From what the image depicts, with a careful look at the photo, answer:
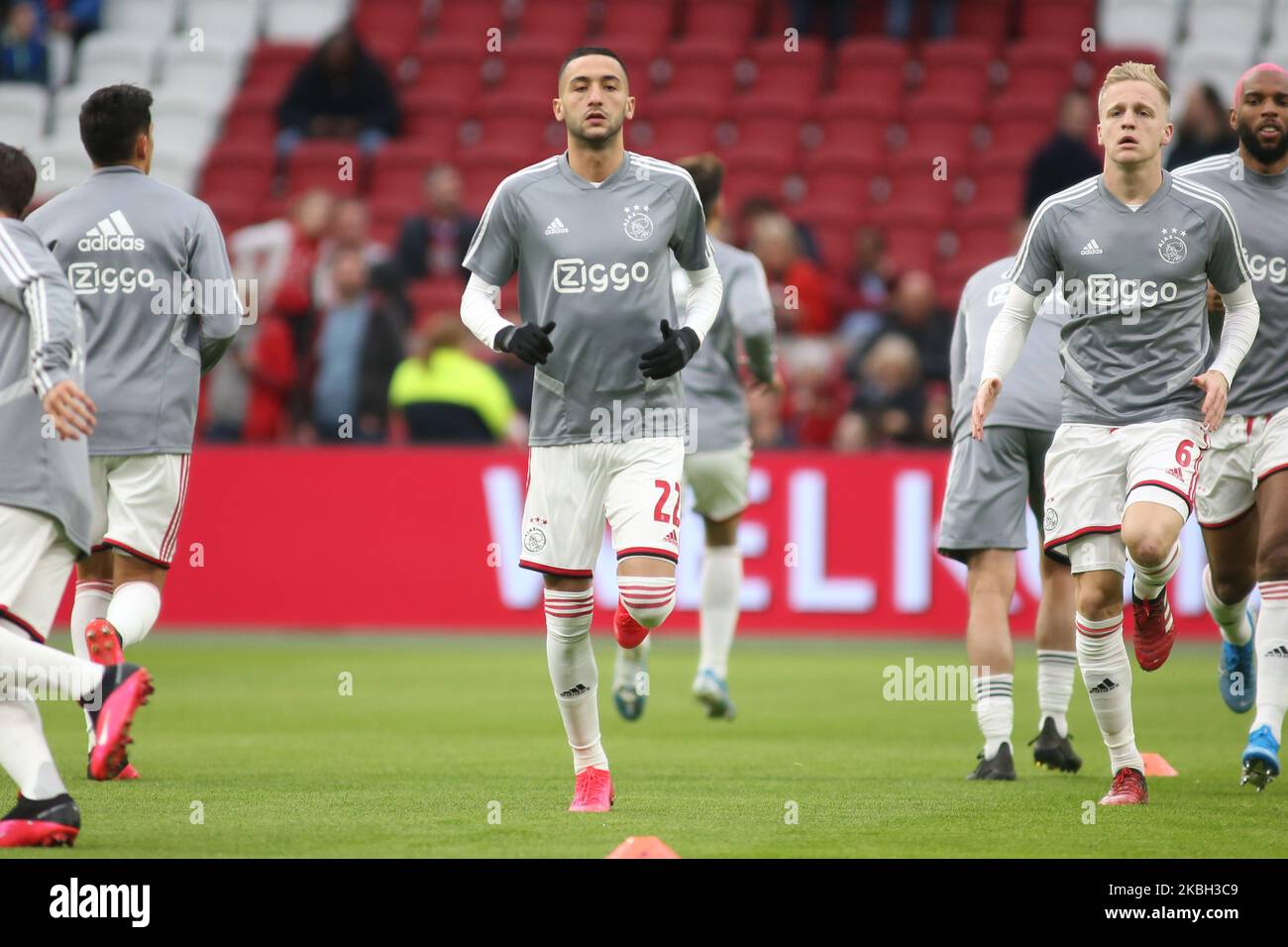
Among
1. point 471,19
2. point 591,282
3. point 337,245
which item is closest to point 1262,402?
point 591,282

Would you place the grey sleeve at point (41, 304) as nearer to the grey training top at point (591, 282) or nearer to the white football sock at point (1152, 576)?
the grey training top at point (591, 282)

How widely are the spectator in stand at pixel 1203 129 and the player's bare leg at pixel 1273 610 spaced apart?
8931mm

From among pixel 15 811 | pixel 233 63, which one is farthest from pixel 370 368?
pixel 15 811

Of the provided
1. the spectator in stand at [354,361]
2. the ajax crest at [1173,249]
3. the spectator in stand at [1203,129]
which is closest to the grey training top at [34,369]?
the ajax crest at [1173,249]

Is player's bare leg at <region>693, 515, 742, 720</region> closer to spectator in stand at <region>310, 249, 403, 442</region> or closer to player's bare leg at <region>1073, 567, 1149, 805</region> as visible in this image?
player's bare leg at <region>1073, 567, 1149, 805</region>

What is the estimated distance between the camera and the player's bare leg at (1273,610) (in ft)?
25.4

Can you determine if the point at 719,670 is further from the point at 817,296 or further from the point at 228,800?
the point at 817,296

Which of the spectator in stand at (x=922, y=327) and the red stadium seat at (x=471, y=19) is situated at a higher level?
the red stadium seat at (x=471, y=19)

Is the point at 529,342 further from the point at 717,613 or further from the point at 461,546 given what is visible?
the point at 461,546

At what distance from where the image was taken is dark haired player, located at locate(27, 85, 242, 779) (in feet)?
25.2

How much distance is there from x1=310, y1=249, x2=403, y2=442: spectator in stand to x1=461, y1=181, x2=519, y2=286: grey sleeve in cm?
910

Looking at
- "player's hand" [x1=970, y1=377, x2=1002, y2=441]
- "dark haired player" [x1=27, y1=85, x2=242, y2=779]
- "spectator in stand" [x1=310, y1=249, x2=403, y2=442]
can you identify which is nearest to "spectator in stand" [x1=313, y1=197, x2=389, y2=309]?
"spectator in stand" [x1=310, y1=249, x2=403, y2=442]

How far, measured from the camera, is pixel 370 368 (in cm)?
1633

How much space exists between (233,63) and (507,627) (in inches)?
391
